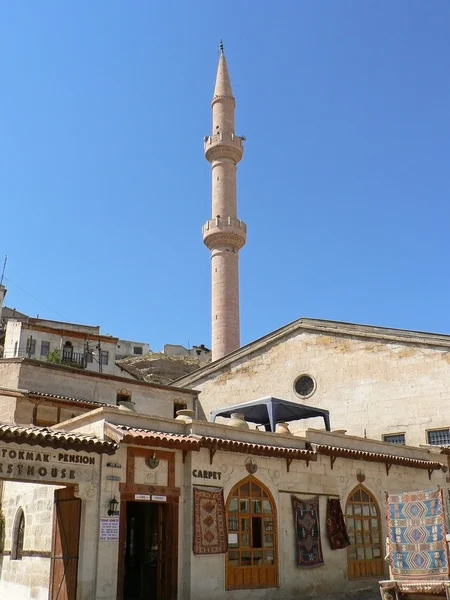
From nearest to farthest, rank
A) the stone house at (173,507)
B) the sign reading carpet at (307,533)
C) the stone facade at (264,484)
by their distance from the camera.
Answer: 1. the stone house at (173,507)
2. the stone facade at (264,484)
3. the sign reading carpet at (307,533)

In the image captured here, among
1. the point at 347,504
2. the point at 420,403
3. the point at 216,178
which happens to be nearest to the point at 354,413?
the point at 420,403

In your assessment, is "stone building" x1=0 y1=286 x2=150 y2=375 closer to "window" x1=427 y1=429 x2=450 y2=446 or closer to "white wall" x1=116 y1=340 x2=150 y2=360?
"white wall" x1=116 y1=340 x2=150 y2=360

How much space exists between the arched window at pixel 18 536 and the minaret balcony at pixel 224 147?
28.0 m

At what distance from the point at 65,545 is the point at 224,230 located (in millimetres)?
25507

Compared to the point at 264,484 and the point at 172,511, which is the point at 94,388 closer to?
the point at 264,484

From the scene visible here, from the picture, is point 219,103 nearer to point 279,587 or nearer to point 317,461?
point 317,461

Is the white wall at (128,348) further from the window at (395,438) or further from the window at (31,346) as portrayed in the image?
the window at (395,438)

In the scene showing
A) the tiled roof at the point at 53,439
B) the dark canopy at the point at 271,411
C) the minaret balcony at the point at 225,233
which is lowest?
the tiled roof at the point at 53,439

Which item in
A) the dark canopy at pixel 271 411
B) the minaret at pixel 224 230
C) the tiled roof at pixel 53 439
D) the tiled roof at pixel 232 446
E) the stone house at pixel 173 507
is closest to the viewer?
the tiled roof at pixel 53 439

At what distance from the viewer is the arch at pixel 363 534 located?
1508 centimetres

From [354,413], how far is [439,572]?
430 inches

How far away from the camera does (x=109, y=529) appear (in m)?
11.1

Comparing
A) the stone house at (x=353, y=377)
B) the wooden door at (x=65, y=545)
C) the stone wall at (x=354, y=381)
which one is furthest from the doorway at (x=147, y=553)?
the stone house at (x=353, y=377)

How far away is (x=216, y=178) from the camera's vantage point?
3738 centimetres
